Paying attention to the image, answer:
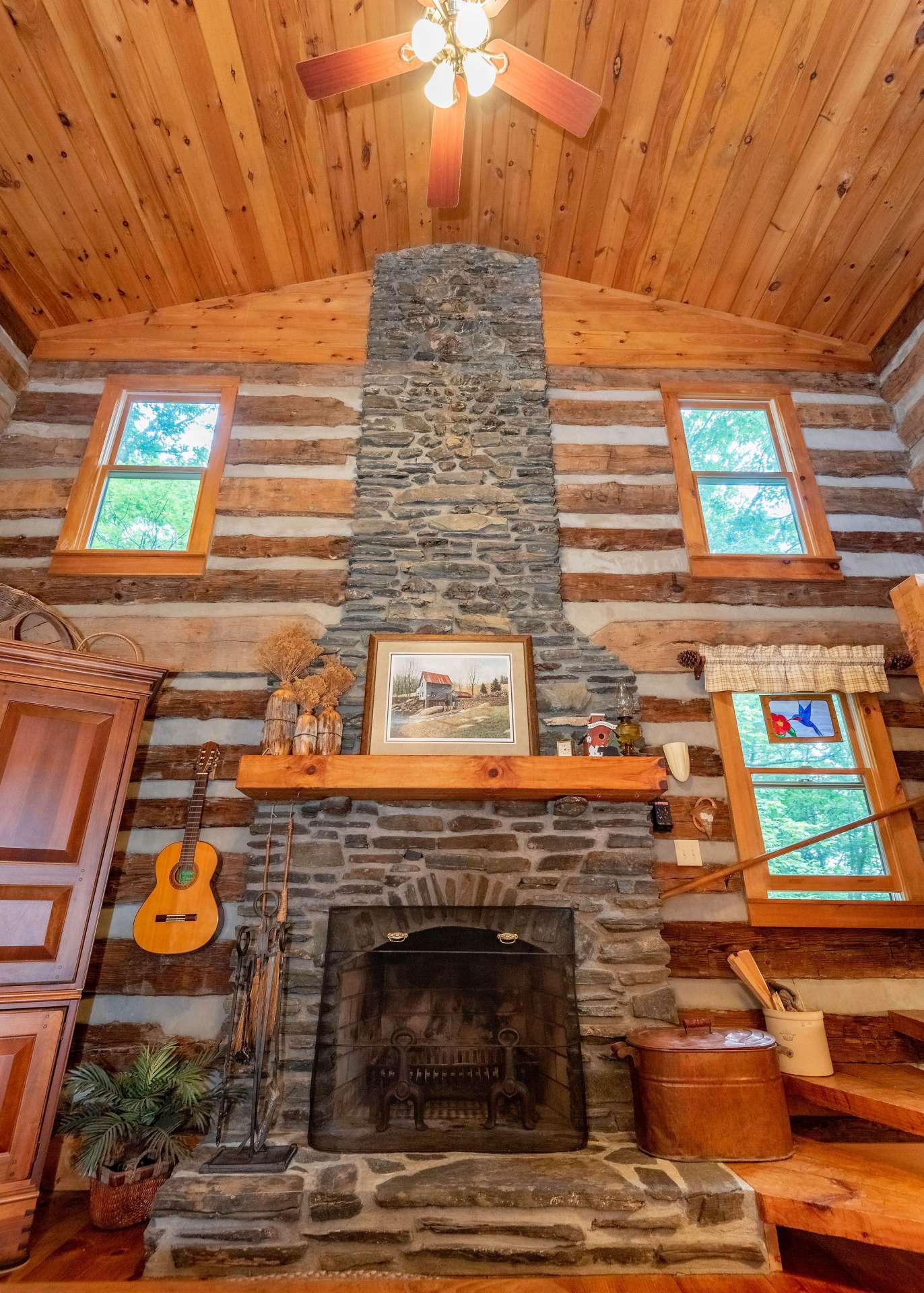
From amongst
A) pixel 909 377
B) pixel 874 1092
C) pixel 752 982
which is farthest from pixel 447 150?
pixel 874 1092

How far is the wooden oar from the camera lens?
3312mm

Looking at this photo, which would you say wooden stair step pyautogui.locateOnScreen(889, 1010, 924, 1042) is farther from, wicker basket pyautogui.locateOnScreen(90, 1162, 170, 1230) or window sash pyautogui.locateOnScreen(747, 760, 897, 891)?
wicker basket pyautogui.locateOnScreen(90, 1162, 170, 1230)

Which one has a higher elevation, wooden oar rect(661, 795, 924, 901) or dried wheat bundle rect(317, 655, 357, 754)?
dried wheat bundle rect(317, 655, 357, 754)

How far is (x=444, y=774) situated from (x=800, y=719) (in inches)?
83.5

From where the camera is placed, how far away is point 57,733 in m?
3.09

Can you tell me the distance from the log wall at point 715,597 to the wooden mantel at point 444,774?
68 centimetres

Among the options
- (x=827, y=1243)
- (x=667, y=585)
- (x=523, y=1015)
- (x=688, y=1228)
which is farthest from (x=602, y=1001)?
(x=667, y=585)

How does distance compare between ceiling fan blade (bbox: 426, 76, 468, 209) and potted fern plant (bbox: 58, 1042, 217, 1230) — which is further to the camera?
ceiling fan blade (bbox: 426, 76, 468, 209)

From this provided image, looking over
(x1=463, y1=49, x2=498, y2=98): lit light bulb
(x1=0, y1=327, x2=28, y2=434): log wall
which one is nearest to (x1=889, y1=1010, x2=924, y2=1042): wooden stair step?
(x1=463, y1=49, x2=498, y2=98): lit light bulb

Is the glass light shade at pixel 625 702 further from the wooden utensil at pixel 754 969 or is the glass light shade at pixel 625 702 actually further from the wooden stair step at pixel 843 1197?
the wooden stair step at pixel 843 1197

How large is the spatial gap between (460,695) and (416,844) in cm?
79

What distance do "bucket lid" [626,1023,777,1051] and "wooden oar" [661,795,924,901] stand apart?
0.64 metres

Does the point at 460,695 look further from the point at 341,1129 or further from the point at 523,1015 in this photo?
the point at 341,1129

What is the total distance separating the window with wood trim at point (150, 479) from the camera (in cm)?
406
